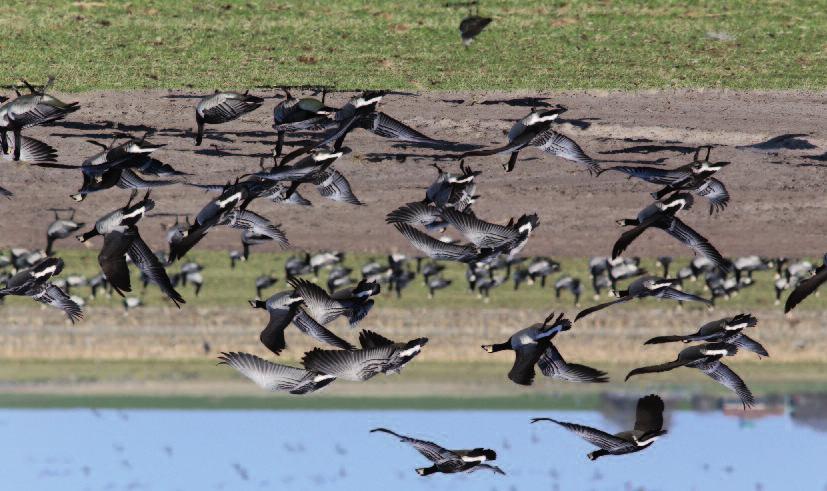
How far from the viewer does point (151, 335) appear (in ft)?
105

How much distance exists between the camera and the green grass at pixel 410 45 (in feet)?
95.5

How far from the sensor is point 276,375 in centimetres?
1834

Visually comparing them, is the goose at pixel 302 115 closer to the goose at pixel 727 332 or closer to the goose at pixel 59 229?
the goose at pixel 727 332

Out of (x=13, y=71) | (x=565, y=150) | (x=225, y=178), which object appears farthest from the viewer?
(x=225, y=178)

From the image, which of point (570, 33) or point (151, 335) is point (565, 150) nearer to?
point (570, 33)

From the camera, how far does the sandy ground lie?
29.8m

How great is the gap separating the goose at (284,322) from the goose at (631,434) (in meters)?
2.56

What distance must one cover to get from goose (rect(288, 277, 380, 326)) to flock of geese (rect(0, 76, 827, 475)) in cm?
1

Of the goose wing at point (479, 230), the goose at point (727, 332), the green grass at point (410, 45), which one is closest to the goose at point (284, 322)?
the goose wing at point (479, 230)

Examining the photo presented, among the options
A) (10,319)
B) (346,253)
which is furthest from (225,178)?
(10,319)

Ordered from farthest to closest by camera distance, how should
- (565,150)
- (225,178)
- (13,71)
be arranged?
(225,178) < (13,71) < (565,150)

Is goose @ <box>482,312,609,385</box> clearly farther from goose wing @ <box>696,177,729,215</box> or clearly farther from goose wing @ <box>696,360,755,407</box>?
goose wing @ <box>696,177,729,215</box>

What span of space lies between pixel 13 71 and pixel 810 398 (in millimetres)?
14456

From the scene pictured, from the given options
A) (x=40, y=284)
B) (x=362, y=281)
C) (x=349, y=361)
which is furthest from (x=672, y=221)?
(x=40, y=284)
